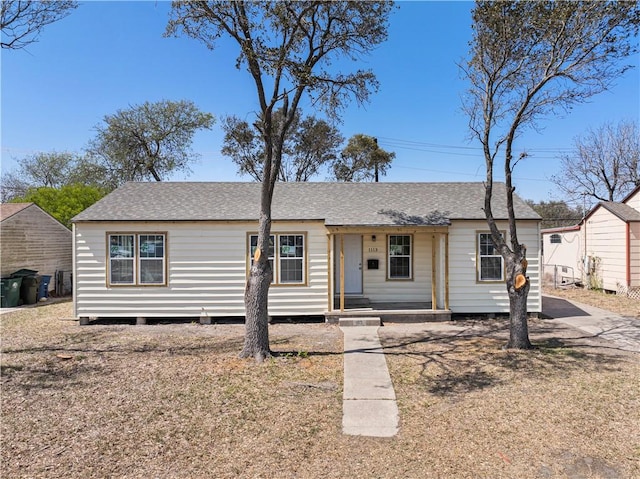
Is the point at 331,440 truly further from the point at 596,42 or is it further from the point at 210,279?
the point at 596,42

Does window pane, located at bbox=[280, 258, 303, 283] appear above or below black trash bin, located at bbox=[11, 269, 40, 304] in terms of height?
above

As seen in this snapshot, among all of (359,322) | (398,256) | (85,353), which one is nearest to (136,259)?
(85,353)

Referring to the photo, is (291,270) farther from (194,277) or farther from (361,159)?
(361,159)

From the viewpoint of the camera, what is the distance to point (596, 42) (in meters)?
7.00

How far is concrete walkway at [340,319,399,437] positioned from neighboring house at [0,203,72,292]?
45.2ft

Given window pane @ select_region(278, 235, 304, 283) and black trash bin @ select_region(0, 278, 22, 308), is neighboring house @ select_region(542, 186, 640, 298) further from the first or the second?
black trash bin @ select_region(0, 278, 22, 308)

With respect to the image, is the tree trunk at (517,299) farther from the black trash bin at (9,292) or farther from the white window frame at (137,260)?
the black trash bin at (9,292)

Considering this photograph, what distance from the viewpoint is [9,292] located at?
12.9m

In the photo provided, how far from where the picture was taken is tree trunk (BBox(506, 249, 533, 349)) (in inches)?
287

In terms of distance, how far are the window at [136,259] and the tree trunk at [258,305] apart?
15.0 feet

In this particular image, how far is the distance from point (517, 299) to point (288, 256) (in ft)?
19.2

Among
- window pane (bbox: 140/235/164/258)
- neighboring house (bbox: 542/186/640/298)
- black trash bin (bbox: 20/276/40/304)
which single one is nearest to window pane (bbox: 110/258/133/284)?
window pane (bbox: 140/235/164/258)

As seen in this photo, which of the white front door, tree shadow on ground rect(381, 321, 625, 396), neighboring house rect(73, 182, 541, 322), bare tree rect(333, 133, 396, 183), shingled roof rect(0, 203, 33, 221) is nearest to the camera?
tree shadow on ground rect(381, 321, 625, 396)

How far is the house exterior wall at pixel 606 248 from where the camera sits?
14180 millimetres
